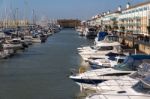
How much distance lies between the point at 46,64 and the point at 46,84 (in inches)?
650

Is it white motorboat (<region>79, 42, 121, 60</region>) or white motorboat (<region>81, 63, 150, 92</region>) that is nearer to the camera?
white motorboat (<region>81, 63, 150, 92</region>)

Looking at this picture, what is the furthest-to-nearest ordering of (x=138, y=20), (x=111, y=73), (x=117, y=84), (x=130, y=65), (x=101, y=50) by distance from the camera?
(x=138, y=20), (x=101, y=50), (x=130, y=65), (x=111, y=73), (x=117, y=84)

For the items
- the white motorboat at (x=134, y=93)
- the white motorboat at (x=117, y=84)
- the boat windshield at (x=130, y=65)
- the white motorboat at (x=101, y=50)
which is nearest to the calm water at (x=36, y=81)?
the white motorboat at (x=101, y=50)

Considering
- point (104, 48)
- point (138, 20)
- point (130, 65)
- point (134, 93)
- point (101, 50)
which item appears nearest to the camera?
point (134, 93)

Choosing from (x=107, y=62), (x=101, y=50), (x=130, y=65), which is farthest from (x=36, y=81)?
(x=101, y=50)

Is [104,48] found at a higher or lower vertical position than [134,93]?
higher

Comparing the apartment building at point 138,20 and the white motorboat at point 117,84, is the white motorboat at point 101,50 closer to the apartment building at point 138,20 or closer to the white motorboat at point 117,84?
the white motorboat at point 117,84

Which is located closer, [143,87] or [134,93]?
[134,93]

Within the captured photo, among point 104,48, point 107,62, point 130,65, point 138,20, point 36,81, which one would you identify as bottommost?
point 36,81

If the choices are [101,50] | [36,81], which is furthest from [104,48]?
[36,81]

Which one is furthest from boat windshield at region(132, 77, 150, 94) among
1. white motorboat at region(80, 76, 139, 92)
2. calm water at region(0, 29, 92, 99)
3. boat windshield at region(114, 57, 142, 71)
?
calm water at region(0, 29, 92, 99)

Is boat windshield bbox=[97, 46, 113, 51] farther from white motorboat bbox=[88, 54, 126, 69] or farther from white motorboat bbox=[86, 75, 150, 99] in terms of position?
white motorboat bbox=[86, 75, 150, 99]

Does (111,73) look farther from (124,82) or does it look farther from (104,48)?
(104,48)

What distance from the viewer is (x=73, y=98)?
99.0 ft
